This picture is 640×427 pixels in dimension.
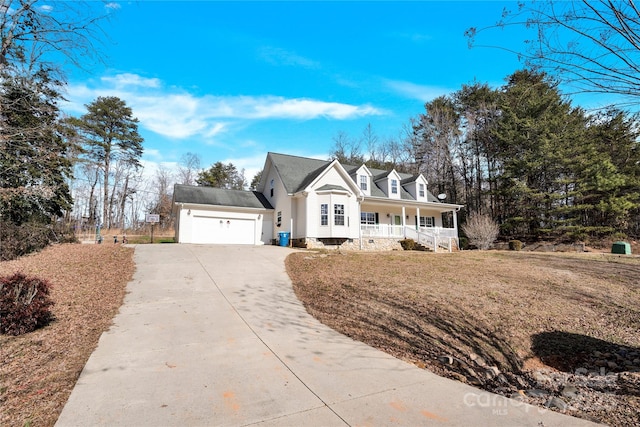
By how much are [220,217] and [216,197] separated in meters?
1.74

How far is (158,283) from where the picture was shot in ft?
30.4

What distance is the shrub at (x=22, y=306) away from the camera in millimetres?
5344

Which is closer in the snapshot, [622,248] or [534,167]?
[622,248]

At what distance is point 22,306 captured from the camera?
5484 mm

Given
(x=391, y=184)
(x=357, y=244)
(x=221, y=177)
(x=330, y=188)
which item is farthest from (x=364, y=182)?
(x=221, y=177)

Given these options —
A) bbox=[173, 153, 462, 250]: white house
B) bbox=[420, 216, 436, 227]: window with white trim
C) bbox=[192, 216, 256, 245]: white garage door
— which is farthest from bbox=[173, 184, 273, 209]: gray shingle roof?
bbox=[420, 216, 436, 227]: window with white trim

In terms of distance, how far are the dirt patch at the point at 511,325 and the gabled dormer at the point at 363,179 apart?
12756 millimetres

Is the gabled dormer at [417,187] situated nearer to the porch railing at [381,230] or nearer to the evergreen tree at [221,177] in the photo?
the porch railing at [381,230]

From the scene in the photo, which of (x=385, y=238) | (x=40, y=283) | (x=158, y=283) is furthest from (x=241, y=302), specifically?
(x=385, y=238)

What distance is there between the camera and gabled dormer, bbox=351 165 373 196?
23078 mm

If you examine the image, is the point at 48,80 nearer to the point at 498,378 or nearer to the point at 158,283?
the point at 158,283

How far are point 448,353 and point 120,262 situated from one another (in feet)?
39.7

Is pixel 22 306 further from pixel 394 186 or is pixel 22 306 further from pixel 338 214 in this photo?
pixel 394 186

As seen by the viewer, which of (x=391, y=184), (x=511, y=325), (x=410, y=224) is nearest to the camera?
(x=511, y=325)
